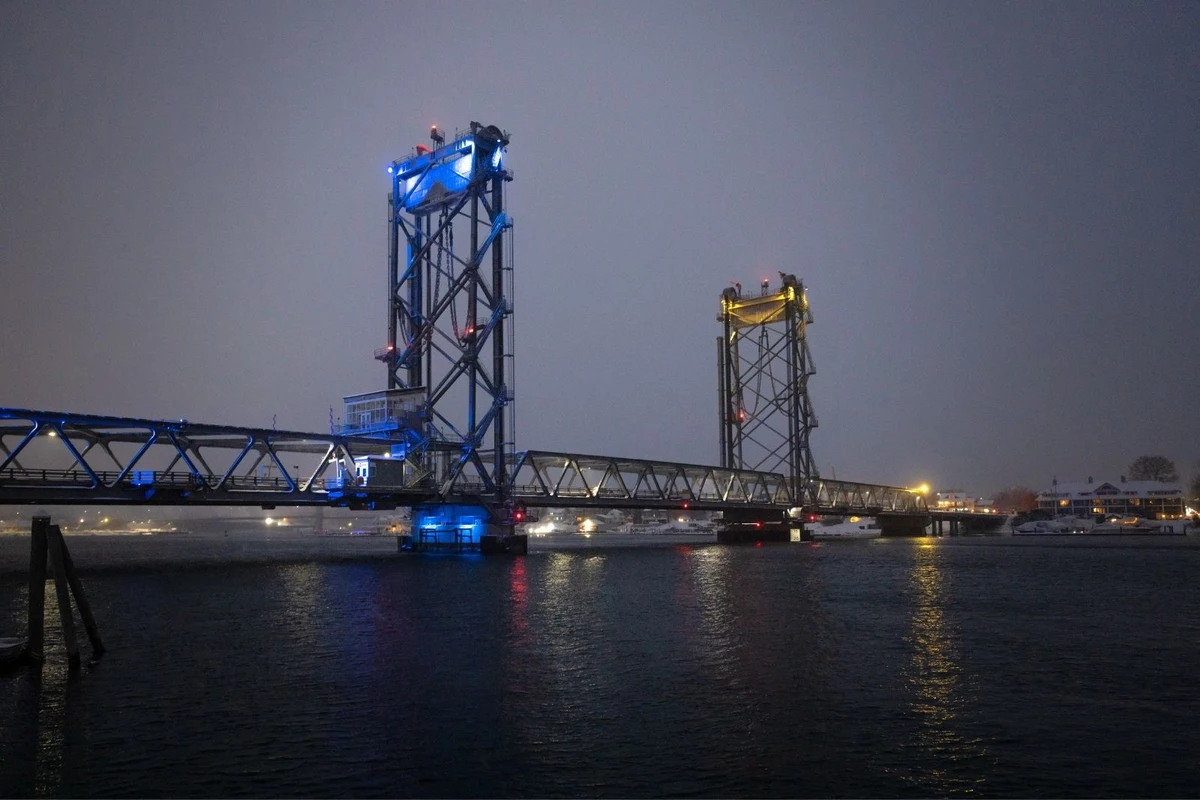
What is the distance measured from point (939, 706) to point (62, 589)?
1917 centimetres

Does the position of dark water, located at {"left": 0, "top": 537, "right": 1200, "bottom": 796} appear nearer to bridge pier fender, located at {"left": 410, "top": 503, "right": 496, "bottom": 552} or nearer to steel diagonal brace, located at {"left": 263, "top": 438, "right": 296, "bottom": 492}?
steel diagonal brace, located at {"left": 263, "top": 438, "right": 296, "bottom": 492}

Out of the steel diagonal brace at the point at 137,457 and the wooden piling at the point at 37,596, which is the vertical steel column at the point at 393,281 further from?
the wooden piling at the point at 37,596

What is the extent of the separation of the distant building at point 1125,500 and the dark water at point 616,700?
154 metres

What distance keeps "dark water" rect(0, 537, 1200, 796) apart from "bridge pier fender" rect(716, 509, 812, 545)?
7224cm

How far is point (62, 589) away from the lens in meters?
19.7

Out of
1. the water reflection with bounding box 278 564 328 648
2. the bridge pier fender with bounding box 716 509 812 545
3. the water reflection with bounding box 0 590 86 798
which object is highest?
the water reflection with bounding box 0 590 86 798

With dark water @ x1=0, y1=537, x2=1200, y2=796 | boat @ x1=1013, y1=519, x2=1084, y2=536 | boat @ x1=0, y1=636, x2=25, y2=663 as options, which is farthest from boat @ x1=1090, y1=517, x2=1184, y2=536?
boat @ x1=0, y1=636, x2=25, y2=663

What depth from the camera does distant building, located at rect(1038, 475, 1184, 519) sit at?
163875 mm

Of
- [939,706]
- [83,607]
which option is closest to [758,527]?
[939,706]

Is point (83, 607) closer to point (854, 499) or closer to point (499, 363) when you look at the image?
point (499, 363)

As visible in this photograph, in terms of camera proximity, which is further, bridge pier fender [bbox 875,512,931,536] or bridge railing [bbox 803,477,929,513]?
bridge pier fender [bbox 875,512,931,536]

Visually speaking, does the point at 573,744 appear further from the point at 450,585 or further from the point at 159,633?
the point at 450,585

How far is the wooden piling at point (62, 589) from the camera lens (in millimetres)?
19625

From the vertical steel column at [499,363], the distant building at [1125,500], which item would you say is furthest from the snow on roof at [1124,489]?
the vertical steel column at [499,363]
